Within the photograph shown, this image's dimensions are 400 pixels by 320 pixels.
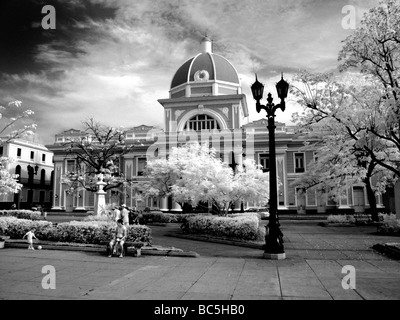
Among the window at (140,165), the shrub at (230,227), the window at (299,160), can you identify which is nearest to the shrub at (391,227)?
the shrub at (230,227)

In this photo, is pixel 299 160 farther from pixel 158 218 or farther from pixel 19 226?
pixel 19 226

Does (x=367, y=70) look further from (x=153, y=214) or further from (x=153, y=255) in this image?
(x=153, y=214)

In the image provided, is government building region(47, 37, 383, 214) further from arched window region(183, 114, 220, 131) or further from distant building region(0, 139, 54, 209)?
distant building region(0, 139, 54, 209)

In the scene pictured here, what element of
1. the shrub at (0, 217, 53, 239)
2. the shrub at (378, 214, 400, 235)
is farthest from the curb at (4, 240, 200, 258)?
the shrub at (378, 214, 400, 235)

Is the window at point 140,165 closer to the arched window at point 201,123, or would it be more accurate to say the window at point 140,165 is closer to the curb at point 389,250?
the arched window at point 201,123

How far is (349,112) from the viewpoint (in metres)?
16.1

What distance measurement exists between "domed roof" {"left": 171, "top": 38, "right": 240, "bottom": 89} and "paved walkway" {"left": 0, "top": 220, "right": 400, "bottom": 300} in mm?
35948

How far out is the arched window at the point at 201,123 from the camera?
43.9m

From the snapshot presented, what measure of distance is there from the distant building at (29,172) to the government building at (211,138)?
726cm

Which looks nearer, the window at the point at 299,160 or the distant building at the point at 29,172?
the window at the point at 299,160

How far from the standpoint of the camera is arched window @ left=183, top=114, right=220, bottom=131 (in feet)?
144

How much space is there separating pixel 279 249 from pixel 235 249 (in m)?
2.49

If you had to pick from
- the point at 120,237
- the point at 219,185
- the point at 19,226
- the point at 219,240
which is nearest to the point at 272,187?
the point at 219,240
